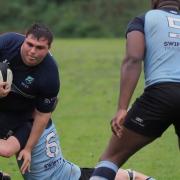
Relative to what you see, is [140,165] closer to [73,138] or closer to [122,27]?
[73,138]

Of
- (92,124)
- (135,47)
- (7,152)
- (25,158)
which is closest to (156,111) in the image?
(135,47)

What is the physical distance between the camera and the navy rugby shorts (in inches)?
267

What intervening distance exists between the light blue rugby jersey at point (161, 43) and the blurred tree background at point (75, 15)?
4593cm

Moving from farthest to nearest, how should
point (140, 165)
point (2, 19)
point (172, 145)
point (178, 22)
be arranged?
point (2, 19) → point (172, 145) → point (140, 165) → point (178, 22)

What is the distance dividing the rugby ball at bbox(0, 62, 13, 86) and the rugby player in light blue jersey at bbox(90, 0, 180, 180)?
51.4 inches

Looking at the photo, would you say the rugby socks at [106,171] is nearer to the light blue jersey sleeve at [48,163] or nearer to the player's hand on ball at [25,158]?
the player's hand on ball at [25,158]

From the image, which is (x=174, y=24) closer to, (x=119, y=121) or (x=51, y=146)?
(x=119, y=121)

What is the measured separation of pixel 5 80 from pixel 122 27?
46.7 metres

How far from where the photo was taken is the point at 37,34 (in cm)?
754

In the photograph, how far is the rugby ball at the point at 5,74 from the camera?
7508 millimetres

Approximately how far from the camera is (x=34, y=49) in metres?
7.47

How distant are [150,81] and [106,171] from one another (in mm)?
926

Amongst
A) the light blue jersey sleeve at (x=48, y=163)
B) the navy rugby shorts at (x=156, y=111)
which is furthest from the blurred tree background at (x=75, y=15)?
the navy rugby shorts at (x=156, y=111)

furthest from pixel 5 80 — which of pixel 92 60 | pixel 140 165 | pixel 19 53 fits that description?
pixel 92 60
